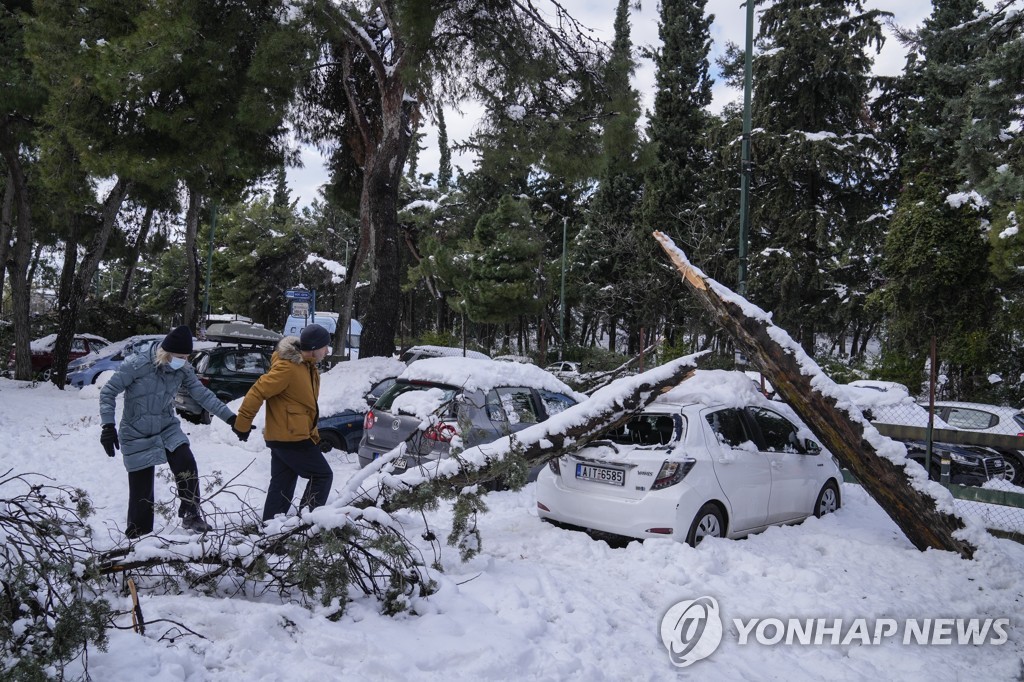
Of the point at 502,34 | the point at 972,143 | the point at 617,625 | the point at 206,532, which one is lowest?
the point at 617,625

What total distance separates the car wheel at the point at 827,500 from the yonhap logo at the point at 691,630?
3.00 metres

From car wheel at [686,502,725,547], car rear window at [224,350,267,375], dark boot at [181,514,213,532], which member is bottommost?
car wheel at [686,502,725,547]

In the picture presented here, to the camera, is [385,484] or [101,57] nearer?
[385,484]

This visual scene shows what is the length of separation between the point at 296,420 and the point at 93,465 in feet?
15.3

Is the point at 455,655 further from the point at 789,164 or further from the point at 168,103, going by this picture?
the point at 789,164

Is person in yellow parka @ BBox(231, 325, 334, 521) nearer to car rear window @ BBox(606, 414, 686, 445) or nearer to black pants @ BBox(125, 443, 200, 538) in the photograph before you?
black pants @ BBox(125, 443, 200, 538)

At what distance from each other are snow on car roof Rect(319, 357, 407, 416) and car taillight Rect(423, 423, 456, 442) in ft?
9.83

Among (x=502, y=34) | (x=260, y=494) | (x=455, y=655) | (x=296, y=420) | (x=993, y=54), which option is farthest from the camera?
(x=502, y=34)

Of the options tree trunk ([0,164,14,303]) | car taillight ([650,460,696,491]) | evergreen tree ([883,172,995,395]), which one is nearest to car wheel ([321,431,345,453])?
car taillight ([650,460,696,491])

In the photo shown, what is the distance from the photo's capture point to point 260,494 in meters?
6.97

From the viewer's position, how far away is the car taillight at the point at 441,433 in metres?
6.00

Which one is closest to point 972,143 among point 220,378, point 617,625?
point 617,625

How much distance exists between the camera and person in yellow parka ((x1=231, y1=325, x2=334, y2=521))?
5.03 meters

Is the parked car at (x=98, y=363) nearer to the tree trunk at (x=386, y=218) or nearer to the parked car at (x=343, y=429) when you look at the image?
the tree trunk at (x=386, y=218)
